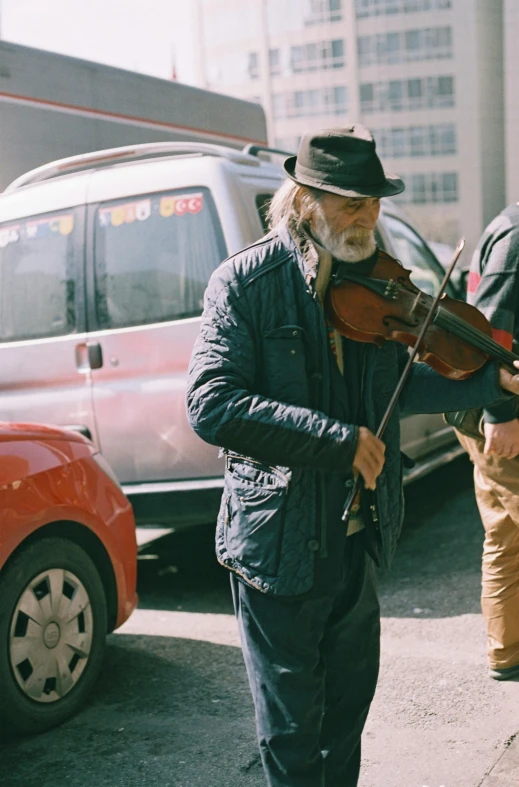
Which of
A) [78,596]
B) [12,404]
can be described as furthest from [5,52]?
[78,596]

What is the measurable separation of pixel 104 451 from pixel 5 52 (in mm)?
2608

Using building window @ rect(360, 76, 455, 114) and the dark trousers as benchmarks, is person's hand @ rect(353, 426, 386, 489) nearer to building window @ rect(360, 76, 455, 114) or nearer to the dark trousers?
the dark trousers

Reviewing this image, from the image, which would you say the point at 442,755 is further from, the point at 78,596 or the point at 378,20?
the point at 378,20

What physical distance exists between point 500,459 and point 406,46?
78.5m

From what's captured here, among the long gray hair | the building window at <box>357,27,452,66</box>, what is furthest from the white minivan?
the building window at <box>357,27,452,66</box>

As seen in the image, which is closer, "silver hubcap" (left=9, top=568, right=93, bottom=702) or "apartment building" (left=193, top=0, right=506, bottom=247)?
"silver hubcap" (left=9, top=568, right=93, bottom=702)

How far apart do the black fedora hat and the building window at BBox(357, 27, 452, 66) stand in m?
78.3

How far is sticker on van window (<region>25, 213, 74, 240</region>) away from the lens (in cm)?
514

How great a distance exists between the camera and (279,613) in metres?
2.38

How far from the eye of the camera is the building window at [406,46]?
7562 cm

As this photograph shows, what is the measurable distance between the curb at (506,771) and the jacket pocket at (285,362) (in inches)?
57.2

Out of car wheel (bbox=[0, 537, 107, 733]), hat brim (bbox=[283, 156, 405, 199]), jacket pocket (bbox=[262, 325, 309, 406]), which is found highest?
hat brim (bbox=[283, 156, 405, 199])

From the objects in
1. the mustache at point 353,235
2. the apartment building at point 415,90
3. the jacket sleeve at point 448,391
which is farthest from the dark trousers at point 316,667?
the apartment building at point 415,90

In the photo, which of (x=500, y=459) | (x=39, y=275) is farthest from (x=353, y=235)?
(x=39, y=275)
